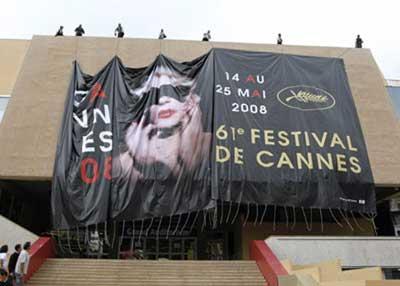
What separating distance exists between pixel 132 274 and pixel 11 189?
8.20 metres

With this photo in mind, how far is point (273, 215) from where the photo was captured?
1995cm

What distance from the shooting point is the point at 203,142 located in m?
15.3

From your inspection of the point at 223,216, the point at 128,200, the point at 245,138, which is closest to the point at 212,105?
the point at 245,138

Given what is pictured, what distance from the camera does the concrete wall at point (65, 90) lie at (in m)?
15.7

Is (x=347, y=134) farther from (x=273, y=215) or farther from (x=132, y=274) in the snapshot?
(x=132, y=274)

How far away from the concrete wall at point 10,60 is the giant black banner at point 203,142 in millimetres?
4171

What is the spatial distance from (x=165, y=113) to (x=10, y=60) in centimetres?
866

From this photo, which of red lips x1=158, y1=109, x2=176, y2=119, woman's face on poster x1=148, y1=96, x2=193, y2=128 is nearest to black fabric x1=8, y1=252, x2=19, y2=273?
woman's face on poster x1=148, y1=96, x2=193, y2=128

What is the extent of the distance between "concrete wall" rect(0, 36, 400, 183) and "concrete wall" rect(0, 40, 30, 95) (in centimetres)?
151

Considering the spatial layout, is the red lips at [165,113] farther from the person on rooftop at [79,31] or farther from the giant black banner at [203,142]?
the person on rooftop at [79,31]

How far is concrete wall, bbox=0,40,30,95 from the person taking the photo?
63.0 feet

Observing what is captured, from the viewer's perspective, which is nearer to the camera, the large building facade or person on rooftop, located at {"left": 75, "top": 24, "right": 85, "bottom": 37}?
the large building facade

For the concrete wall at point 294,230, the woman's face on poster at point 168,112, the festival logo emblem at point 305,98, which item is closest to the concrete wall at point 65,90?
the festival logo emblem at point 305,98

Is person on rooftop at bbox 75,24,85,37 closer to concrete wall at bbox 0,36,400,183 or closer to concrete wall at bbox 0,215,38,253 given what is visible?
concrete wall at bbox 0,36,400,183
